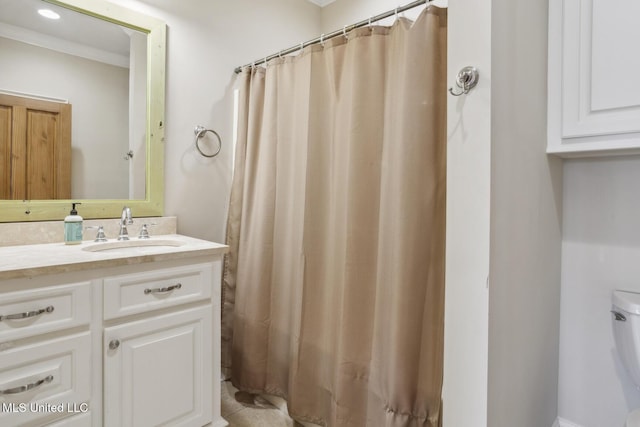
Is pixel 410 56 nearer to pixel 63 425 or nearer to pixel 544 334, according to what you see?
pixel 544 334

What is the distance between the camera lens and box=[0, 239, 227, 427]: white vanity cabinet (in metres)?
1.02

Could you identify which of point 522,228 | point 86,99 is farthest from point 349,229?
point 86,99

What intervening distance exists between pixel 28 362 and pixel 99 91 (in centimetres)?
124

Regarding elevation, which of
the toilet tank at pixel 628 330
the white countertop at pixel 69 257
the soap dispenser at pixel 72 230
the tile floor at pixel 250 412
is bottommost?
the tile floor at pixel 250 412

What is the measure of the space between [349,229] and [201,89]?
4.16 feet

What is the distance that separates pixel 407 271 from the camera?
47.9 inches

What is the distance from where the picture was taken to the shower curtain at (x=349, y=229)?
1208 mm

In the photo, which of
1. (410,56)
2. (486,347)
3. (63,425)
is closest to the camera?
(486,347)

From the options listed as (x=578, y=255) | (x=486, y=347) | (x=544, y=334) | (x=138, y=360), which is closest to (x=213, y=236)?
(x=138, y=360)

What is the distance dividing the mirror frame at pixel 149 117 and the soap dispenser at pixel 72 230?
0.11 metres

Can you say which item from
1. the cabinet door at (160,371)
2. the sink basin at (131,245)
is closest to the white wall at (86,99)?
the sink basin at (131,245)

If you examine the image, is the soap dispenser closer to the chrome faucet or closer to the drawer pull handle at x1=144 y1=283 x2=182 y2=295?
the chrome faucet

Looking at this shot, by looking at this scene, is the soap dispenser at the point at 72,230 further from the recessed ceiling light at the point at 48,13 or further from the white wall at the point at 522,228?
the white wall at the point at 522,228

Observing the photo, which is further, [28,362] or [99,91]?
[99,91]
